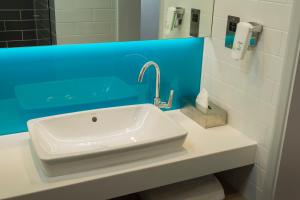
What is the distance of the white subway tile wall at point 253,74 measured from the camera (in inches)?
60.8

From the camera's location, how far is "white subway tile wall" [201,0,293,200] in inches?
60.8

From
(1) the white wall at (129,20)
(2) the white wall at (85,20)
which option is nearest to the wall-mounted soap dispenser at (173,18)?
(1) the white wall at (129,20)

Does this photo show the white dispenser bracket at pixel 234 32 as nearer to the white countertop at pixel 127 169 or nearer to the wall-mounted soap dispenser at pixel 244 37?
the wall-mounted soap dispenser at pixel 244 37

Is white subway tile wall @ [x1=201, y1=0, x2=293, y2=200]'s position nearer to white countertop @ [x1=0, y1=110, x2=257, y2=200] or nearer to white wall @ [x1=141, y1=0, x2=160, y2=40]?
white countertop @ [x1=0, y1=110, x2=257, y2=200]

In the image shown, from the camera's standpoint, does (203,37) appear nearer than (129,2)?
No

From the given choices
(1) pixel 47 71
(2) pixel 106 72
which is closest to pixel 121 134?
(2) pixel 106 72

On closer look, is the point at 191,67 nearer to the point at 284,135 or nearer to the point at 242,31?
the point at 242,31

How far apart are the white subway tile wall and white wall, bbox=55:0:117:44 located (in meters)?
0.54

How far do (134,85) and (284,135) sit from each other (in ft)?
2.53

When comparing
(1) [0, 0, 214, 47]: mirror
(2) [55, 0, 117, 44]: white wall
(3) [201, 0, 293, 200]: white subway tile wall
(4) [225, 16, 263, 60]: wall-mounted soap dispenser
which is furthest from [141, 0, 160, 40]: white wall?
(4) [225, 16, 263, 60]: wall-mounted soap dispenser

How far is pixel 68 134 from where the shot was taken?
1.72 m

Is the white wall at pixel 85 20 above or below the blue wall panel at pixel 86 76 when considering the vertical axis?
above

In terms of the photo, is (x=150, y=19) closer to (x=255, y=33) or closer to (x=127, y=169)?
(x=255, y=33)

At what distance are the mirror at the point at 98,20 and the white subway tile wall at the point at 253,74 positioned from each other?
0.44ft
